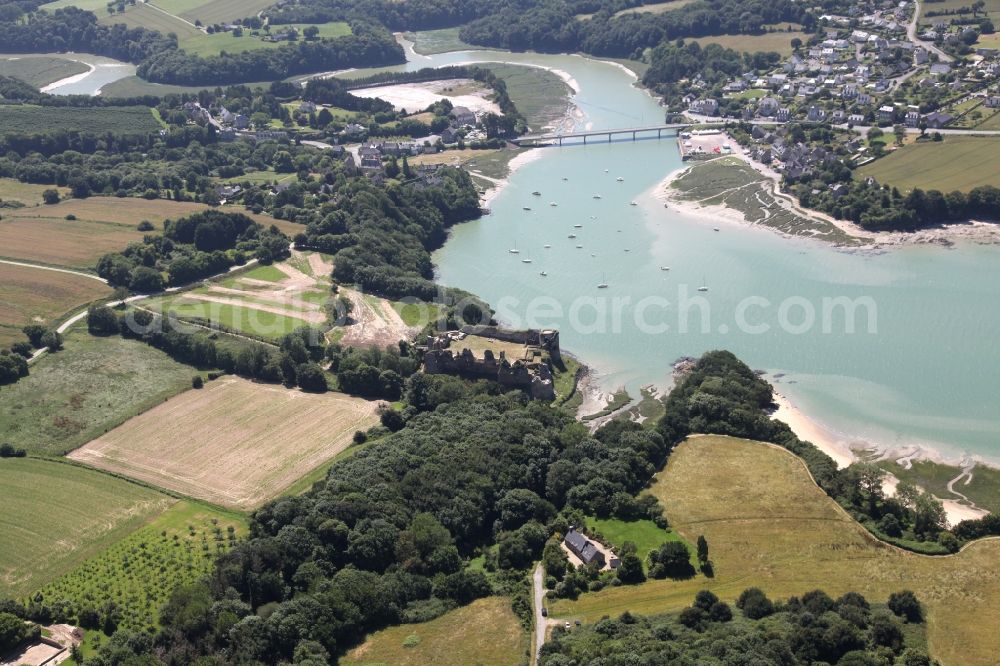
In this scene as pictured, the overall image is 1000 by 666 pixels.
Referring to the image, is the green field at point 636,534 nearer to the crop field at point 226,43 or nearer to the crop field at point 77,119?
the crop field at point 77,119

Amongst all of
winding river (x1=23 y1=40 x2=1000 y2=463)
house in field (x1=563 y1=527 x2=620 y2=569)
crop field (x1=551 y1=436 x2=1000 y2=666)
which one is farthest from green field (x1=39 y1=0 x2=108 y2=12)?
house in field (x1=563 y1=527 x2=620 y2=569)

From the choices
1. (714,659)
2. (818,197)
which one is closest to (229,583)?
(714,659)

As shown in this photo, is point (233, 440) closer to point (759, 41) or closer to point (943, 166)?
point (943, 166)

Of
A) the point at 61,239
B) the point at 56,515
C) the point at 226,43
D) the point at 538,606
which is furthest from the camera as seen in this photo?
the point at 226,43

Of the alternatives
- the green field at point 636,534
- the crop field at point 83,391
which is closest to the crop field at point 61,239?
the crop field at point 83,391

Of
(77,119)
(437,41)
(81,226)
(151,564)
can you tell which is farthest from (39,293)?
(437,41)

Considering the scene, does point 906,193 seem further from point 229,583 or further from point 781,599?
point 229,583

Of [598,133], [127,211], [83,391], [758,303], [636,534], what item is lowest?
[636,534]
